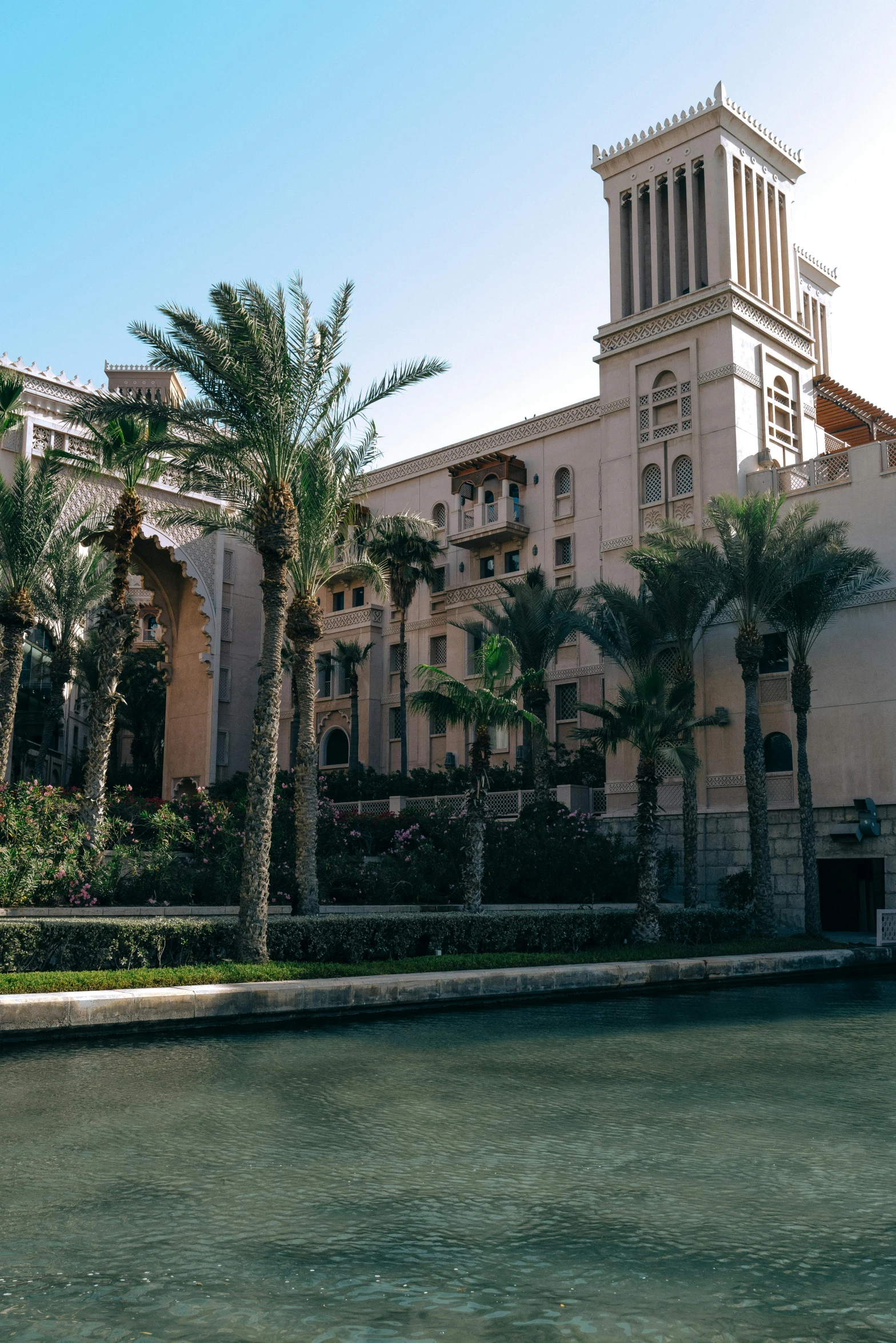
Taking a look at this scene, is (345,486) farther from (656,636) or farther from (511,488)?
(511,488)

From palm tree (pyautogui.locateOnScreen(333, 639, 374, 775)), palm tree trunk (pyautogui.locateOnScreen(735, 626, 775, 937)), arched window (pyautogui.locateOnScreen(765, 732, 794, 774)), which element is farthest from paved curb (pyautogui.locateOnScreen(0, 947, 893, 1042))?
palm tree (pyautogui.locateOnScreen(333, 639, 374, 775))

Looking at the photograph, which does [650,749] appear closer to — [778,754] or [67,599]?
[778,754]

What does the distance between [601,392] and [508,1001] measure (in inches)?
895

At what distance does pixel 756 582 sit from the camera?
23.8 metres

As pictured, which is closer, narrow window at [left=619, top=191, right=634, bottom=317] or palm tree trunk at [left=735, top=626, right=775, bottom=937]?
palm tree trunk at [left=735, top=626, right=775, bottom=937]

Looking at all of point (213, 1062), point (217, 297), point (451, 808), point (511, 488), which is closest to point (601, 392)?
point (511, 488)

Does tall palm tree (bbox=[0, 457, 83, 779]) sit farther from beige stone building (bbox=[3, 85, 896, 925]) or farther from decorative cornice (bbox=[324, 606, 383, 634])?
decorative cornice (bbox=[324, 606, 383, 634])

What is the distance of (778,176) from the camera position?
109 feet

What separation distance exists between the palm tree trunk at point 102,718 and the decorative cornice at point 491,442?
1680 centimetres

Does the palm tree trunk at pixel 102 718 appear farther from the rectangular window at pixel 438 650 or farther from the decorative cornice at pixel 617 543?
the rectangular window at pixel 438 650

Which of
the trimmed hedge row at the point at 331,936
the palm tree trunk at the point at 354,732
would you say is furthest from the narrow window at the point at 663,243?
the trimmed hedge row at the point at 331,936

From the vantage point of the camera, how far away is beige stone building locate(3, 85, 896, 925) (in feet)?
87.5

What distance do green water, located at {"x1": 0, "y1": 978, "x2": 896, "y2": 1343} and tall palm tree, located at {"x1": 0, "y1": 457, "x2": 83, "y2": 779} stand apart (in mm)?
11832

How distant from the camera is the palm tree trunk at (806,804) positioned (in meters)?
24.5
